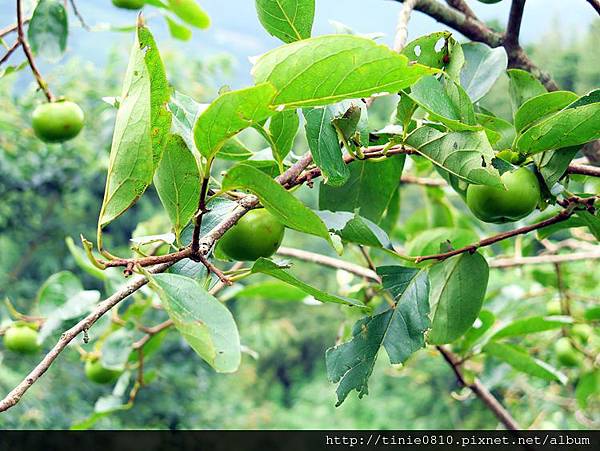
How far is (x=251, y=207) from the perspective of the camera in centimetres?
37

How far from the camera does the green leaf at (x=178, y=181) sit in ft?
1.17

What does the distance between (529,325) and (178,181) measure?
1.79ft

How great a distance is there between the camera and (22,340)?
0.94 meters

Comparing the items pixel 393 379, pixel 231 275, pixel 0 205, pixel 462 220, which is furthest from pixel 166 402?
pixel 231 275

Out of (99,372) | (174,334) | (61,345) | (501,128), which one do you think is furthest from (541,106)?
(174,334)

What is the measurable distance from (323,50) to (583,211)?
267 millimetres

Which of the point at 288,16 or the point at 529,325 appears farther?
the point at 529,325

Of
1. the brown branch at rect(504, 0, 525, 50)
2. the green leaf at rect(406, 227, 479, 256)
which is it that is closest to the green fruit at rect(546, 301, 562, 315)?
the green leaf at rect(406, 227, 479, 256)

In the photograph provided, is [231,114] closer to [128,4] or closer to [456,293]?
[456,293]

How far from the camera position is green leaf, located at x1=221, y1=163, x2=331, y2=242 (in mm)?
309

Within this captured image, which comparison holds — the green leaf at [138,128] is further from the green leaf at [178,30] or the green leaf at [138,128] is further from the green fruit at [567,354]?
the green fruit at [567,354]

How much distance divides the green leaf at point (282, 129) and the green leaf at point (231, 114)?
0.37 feet

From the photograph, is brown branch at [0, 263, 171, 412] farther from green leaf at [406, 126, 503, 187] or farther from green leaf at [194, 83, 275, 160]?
green leaf at [406, 126, 503, 187]

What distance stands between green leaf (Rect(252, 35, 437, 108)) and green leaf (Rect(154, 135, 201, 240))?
78 mm
